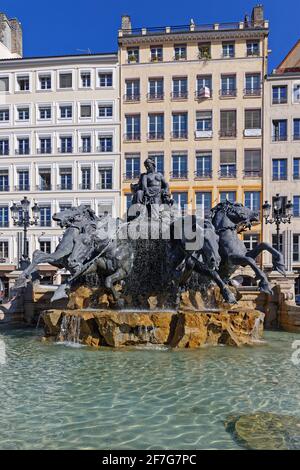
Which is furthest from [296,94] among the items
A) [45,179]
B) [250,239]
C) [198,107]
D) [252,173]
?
[45,179]

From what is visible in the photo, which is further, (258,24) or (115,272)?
(258,24)

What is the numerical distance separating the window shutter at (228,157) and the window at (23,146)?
1824cm

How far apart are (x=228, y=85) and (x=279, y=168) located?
9000mm

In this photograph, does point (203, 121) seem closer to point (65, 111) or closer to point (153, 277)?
point (65, 111)

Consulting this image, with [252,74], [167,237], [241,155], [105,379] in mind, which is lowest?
[105,379]

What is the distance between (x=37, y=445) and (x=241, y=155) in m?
36.6

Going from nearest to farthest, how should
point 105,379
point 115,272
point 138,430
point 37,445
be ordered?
point 37,445 → point 138,430 → point 105,379 → point 115,272

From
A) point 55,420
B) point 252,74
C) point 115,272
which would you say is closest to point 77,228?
point 115,272

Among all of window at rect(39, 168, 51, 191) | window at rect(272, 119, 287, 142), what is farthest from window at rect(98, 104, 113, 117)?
window at rect(272, 119, 287, 142)

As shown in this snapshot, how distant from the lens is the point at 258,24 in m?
39.1

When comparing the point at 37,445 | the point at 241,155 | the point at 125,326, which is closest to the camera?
the point at 37,445

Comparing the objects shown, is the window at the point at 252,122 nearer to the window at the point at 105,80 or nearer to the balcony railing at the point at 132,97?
the balcony railing at the point at 132,97

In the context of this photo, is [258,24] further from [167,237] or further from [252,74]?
[167,237]

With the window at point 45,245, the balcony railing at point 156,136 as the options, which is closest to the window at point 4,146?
the window at point 45,245
